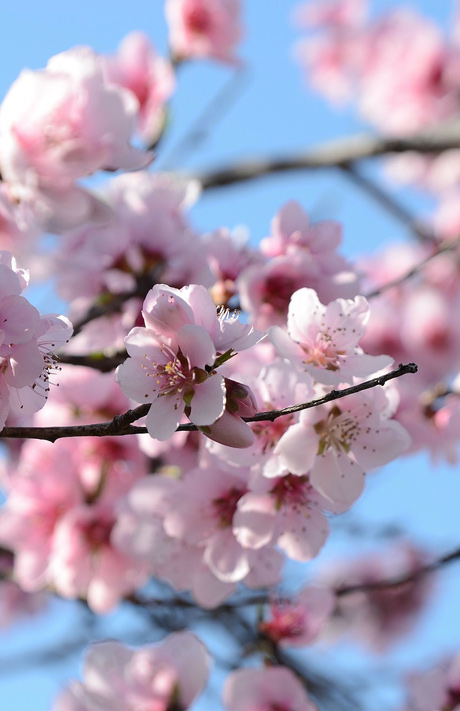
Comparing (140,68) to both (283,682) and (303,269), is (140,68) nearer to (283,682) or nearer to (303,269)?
(303,269)

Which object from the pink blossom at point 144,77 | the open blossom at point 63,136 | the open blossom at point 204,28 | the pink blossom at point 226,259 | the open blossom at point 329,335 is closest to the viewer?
the open blossom at point 329,335

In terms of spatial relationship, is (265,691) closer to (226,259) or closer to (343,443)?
(343,443)

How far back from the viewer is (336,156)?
2965 millimetres

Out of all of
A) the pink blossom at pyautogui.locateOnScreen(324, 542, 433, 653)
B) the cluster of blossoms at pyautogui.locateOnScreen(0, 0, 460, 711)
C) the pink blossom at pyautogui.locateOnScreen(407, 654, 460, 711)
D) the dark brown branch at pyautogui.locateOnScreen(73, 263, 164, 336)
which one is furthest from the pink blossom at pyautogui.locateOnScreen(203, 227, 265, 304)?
the pink blossom at pyautogui.locateOnScreen(324, 542, 433, 653)

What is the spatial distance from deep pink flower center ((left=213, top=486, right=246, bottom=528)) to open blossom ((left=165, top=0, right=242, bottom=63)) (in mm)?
1731

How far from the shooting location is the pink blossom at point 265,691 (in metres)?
1.59

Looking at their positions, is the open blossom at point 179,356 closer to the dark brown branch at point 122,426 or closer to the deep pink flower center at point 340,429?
the dark brown branch at point 122,426

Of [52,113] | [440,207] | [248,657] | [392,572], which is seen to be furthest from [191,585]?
[440,207]

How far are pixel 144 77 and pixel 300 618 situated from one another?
1592 millimetres

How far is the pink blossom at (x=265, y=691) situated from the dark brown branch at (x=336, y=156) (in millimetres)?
1721

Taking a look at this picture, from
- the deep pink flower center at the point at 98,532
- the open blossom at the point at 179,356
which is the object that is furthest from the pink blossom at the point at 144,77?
the open blossom at the point at 179,356

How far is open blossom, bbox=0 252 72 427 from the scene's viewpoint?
2.75ft

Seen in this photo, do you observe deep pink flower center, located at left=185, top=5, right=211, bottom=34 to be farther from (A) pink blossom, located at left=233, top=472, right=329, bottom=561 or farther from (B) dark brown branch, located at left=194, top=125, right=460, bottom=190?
(A) pink blossom, located at left=233, top=472, right=329, bottom=561

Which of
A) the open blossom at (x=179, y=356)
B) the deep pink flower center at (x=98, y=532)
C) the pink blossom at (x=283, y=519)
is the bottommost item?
the deep pink flower center at (x=98, y=532)
